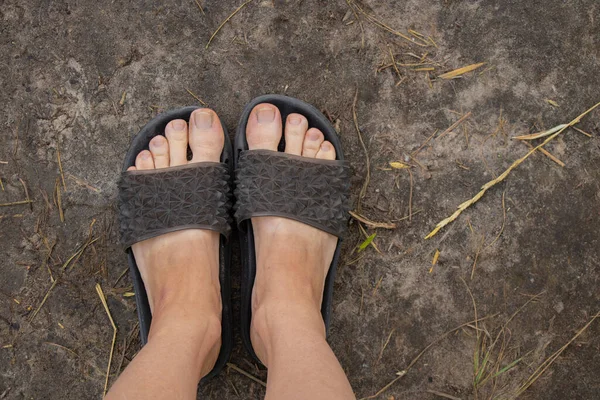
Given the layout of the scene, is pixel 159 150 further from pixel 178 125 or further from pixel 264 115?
pixel 264 115

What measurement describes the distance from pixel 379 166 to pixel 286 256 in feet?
1.36

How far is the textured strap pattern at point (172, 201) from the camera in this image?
56.4 inches

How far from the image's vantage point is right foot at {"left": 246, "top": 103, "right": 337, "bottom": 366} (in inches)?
51.6

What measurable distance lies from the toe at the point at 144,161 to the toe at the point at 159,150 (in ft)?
0.04

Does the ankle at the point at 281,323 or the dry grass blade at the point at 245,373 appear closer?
the ankle at the point at 281,323

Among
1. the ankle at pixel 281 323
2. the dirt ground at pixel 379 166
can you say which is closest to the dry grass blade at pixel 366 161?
the dirt ground at pixel 379 166

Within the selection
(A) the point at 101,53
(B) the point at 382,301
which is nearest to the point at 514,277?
(B) the point at 382,301

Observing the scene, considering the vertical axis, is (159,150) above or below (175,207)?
above

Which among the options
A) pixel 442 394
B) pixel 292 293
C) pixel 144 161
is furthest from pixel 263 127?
pixel 442 394

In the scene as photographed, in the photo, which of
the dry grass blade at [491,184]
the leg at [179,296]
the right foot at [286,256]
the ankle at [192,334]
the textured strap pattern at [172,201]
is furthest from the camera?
the dry grass blade at [491,184]

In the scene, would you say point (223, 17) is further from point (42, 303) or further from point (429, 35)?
point (42, 303)

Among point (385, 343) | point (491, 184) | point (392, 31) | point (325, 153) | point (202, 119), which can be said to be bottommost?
point (385, 343)

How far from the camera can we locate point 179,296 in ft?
4.43

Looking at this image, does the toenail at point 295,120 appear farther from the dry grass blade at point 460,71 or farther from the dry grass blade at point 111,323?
the dry grass blade at point 111,323
